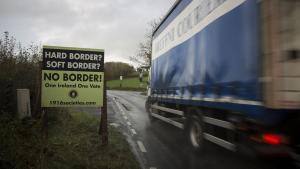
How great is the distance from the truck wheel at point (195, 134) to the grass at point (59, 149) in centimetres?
155

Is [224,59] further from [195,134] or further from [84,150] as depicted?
[84,150]

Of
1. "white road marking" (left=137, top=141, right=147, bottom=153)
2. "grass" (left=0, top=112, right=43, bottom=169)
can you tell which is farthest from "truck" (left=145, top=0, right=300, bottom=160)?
"grass" (left=0, top=112, right=43, bottom=169)

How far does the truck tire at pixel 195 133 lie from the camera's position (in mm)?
8492

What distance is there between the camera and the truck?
5.18 m

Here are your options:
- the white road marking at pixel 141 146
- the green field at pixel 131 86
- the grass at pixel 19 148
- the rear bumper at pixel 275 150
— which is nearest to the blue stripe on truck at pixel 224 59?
the rear bumper at pixel 275 150

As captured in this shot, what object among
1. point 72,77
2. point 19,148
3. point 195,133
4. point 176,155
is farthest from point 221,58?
point 19,148

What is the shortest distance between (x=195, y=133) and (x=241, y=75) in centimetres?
314

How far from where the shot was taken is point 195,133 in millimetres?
8961

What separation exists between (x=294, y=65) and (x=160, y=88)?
8596mm

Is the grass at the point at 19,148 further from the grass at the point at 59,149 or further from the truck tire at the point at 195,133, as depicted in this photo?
the truck tire at the point at 195,133

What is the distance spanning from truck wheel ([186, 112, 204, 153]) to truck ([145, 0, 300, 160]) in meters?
0.02

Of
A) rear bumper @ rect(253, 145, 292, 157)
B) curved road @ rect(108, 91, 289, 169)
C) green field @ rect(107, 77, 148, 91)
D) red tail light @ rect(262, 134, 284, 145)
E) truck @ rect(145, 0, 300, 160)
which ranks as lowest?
curved road @ rect(108, 91, 289, 169)

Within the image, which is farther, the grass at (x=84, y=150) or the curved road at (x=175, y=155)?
the curved road at (x=175, y=155)

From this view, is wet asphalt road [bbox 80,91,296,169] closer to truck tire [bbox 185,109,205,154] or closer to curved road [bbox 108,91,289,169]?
curved road [bbox 108,91,289,169]
